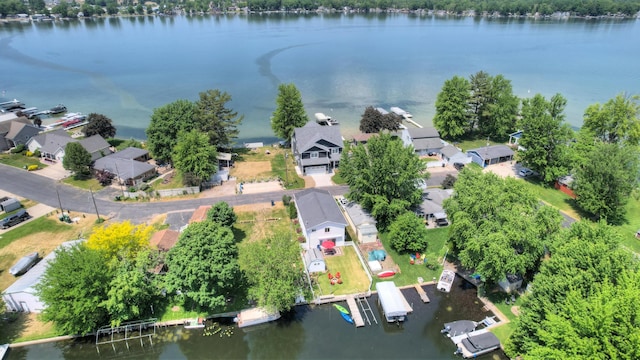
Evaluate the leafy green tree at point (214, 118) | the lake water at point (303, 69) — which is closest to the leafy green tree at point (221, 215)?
the leafy green tree at point (214, 118)

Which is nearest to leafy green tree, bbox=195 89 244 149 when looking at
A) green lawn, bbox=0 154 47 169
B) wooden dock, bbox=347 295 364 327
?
green lawn, bbox=0 154 47 169

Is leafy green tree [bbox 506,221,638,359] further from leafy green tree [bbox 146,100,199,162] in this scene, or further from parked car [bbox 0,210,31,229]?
parked car [bbox 0,210,31,229]

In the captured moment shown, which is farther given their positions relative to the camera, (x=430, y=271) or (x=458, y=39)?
(x=458, y=39)

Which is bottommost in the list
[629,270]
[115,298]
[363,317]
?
[363,317]

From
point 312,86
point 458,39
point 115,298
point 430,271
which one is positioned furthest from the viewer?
point 458,39

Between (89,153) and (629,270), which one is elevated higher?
(629,270)

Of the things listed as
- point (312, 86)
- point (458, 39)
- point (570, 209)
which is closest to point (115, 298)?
point (570, 209)

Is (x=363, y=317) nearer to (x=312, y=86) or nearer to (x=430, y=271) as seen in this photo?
(x=430, y=271)
